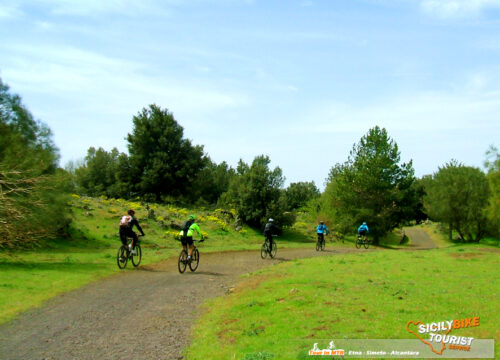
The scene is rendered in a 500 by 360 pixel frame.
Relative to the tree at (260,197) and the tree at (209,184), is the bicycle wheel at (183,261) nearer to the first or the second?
the tree at (260,197)

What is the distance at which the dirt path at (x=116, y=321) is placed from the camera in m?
8.38

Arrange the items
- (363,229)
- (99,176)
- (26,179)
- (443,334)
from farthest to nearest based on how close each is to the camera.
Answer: (99,176) → (363,229) → (26,179) → (443,334)

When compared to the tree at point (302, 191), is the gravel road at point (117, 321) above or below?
below

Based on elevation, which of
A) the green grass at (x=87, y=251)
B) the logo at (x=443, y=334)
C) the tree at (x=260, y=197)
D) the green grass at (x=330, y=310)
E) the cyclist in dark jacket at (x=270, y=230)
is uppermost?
the tree at (x=260, y=197)

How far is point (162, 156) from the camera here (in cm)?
6138

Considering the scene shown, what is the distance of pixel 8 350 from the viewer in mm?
8203

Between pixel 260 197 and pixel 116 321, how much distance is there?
3730 cm

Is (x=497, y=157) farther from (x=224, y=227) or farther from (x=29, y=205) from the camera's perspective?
(x=29, y=205)

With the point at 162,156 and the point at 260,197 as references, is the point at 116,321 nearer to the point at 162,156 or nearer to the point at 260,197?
the point at 260,197

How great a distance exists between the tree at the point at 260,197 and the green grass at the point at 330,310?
30226 millimetres

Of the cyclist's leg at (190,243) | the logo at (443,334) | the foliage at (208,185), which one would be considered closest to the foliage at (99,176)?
the foliage at (208,185)

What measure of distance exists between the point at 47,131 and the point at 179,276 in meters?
14.7

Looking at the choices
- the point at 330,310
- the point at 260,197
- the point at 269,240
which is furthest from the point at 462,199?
the point at 330,310

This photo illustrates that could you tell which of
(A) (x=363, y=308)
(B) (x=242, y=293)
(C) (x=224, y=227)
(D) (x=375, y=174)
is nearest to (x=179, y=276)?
(B) (x=242, y=293)
